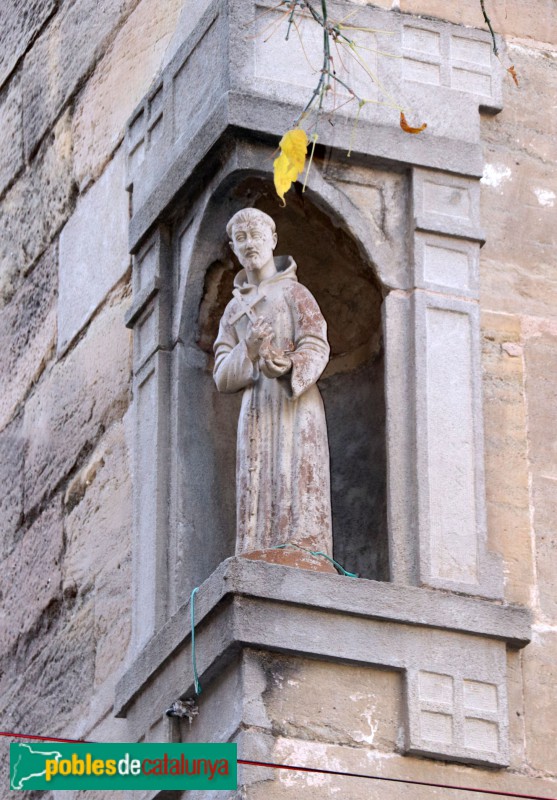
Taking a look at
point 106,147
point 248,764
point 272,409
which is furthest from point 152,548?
point 106,147

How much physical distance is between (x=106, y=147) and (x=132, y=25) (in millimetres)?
430

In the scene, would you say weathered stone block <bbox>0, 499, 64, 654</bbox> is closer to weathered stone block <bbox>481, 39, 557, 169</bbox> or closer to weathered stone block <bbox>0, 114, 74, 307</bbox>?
weathered stone block <bbox>0, 114, 74, 307</bbox>

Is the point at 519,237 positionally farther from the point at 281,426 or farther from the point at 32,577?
the point at 32,577

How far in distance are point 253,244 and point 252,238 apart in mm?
18

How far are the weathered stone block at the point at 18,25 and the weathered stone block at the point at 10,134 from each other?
116 millimetres

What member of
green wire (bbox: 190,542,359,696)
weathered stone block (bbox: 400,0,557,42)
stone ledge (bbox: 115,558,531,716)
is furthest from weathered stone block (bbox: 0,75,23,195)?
stone ledge (bbox: 115,558,531,716)

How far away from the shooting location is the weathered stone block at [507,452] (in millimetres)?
6941

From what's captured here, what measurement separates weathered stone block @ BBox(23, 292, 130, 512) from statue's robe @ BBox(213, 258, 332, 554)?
935 mm

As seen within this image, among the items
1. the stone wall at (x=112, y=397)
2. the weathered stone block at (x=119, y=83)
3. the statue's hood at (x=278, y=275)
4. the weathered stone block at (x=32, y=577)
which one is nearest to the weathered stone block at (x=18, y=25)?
the stone wall at (x=112, y=397)

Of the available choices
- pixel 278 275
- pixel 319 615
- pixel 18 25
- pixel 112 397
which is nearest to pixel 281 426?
pixel 278 275

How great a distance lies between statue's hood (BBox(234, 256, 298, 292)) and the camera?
23.6ft

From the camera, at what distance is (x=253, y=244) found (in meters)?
7.16

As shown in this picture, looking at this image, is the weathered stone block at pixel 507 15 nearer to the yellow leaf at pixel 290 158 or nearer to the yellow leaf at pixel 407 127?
the yellow leaf at pixel 407 127

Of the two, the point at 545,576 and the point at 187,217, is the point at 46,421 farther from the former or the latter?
the point at 545,576
